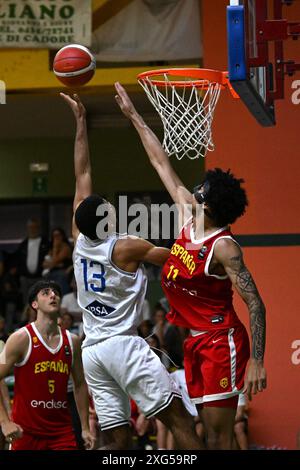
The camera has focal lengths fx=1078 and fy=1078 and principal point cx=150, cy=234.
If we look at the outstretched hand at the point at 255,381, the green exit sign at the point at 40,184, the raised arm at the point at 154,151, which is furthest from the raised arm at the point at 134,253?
the green exit sign at the point at 40,184

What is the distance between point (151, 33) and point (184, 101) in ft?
11.0

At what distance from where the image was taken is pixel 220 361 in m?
7.66

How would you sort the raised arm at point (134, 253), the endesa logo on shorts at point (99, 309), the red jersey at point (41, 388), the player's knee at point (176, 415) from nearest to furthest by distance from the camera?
the player's knee at point (176, 415)
the raised arm at point (134, 253)
the endesa logo on shorts at point (99, 309)
the red jersey at point (41, 388)

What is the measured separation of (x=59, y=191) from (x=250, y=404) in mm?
7345

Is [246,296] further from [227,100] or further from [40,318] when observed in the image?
[227,100]

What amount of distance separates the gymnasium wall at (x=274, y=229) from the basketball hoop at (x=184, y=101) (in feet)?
5.37

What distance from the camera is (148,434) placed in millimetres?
12305

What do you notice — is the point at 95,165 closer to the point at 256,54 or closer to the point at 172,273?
the point at 256,54

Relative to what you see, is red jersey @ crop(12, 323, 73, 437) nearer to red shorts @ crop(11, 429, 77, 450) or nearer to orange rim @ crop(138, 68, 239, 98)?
red shorts @ crop(11, 429, 77, 450)

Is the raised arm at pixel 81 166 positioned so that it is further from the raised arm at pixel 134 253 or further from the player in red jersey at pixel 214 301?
the player in red jersey at pixel 214 301

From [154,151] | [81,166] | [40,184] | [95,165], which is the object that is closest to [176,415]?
[154,151]

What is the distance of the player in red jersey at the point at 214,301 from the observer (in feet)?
Result: 24.8

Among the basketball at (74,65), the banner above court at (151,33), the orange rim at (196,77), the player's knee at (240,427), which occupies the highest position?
the banner above court at (151,33)

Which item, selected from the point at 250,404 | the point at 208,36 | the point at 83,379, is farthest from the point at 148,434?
the point at 208,36
